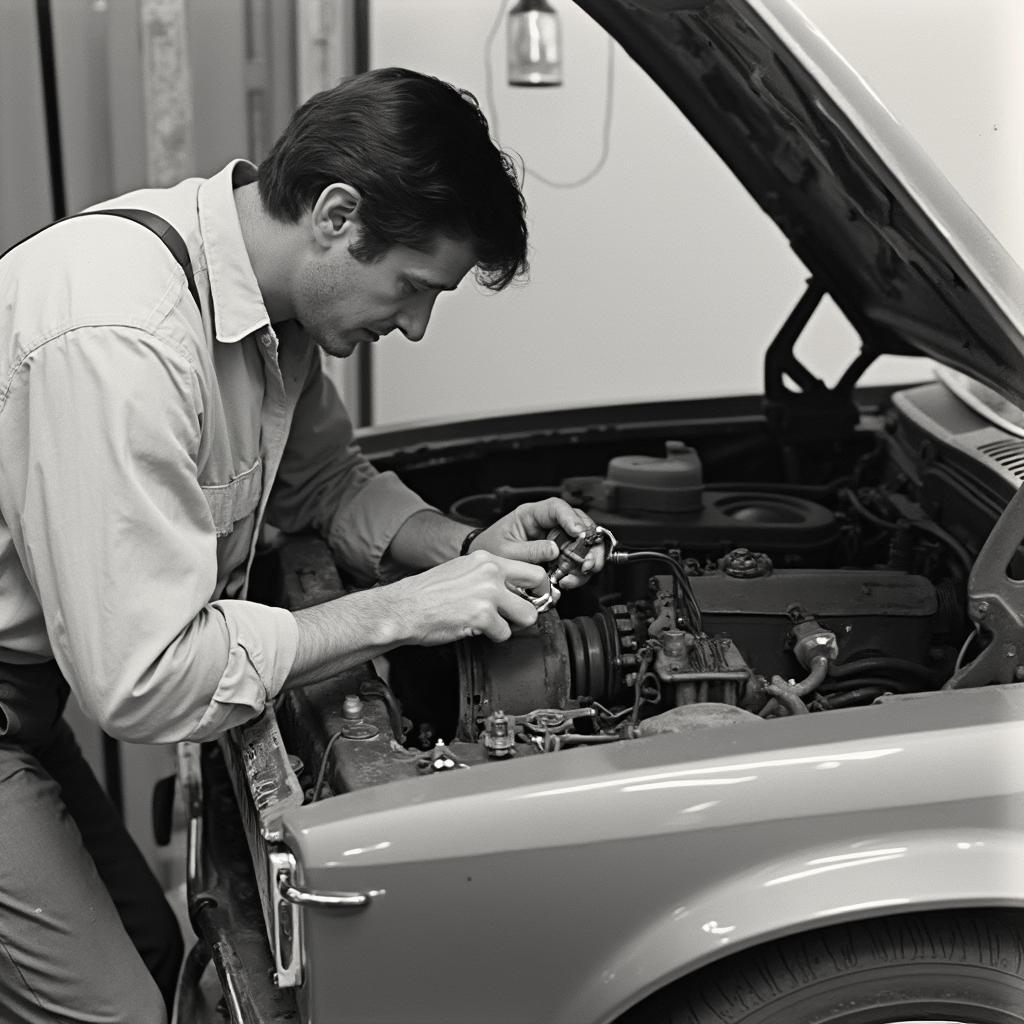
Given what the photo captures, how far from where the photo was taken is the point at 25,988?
1.66 meters

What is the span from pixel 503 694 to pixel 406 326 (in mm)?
533

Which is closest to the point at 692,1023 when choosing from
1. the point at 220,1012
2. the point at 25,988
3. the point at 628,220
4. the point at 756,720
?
the point at 756,720

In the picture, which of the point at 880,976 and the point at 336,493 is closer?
the point at 880,976

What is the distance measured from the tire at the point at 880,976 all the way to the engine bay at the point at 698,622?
10.0 inches

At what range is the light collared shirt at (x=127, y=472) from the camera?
4.72 ft

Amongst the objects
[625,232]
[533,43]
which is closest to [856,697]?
[533,43]

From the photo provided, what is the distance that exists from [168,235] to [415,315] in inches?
13.7

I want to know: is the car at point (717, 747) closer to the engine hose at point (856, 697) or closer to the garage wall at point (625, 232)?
the engine hose at point (856, 697)

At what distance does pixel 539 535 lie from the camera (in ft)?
6.52

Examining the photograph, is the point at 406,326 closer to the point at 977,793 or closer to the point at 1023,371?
the point at 1023,371

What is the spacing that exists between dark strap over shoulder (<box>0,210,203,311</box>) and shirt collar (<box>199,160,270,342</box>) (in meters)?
0.03

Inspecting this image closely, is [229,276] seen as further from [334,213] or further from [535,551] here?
[535,551]

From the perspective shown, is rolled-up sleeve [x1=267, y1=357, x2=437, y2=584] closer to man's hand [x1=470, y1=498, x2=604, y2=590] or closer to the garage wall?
man's hand [x1=470, y1=498, x2=604, y2=590]

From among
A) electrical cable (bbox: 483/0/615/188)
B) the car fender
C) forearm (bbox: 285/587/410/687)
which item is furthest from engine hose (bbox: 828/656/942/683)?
electrical cable (bbox: 483/0/615/188)
